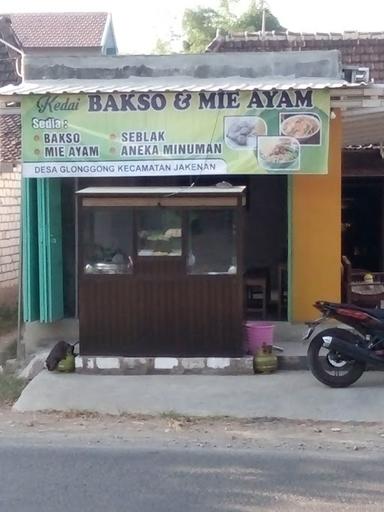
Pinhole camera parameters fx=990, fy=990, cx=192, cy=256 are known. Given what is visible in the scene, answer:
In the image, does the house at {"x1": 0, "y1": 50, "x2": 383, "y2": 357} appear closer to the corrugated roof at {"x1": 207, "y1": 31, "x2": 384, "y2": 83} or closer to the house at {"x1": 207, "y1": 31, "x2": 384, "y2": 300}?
the house at {"x1": 207, "y1": 31, "x2": 384, "y2": 300}

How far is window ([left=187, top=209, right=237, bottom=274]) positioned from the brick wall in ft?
22.3

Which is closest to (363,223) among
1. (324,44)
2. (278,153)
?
(324,44)

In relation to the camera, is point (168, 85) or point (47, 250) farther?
point (47, 250)

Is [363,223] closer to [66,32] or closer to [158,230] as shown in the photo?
[158,230]

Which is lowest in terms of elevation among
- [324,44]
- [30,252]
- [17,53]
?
[30,252]

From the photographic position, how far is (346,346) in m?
9.79

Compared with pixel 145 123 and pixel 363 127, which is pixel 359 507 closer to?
pixel 145 123

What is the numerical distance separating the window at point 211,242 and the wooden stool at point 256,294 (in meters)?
1.68

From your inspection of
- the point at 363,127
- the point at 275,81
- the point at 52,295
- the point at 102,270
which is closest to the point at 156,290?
the point at 102,270

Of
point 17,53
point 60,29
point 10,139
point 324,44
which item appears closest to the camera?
point 324,44

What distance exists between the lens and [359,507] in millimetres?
6289

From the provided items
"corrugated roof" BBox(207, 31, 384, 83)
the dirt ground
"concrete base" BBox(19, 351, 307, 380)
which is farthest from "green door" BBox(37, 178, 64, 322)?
"corrugated roof" BBox(207, 31, 384, 83)

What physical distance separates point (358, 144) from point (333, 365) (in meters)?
6.31

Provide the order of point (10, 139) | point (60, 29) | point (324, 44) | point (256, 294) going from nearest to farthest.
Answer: point (256, 294), point (324, 44), point (10, 139), point (60, 29)
